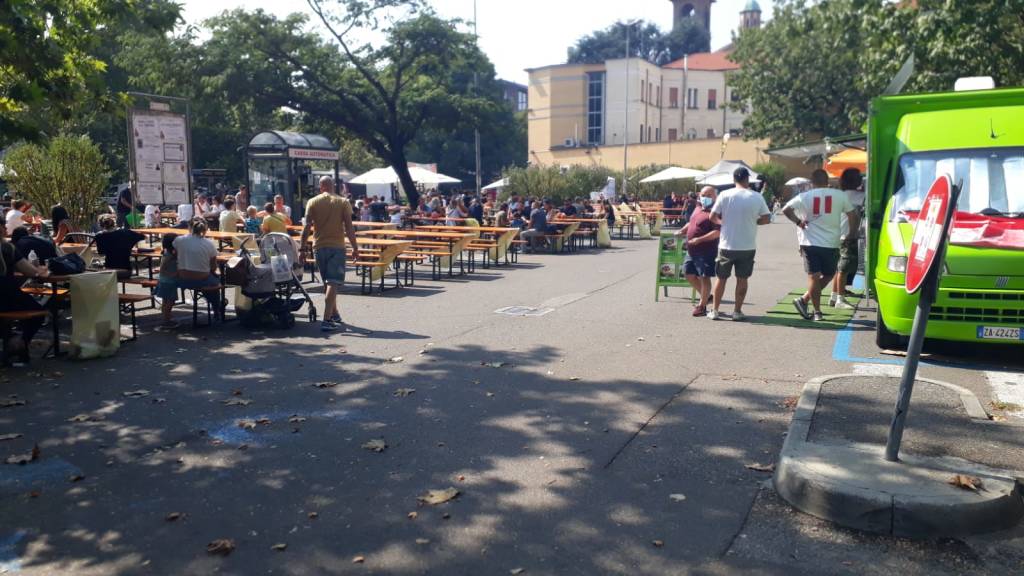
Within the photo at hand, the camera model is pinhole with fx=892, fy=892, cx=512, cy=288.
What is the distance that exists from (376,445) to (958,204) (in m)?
6.17

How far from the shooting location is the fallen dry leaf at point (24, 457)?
5.63 m

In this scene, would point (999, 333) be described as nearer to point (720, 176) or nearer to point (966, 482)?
point (966, 482)

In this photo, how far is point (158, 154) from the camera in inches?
611

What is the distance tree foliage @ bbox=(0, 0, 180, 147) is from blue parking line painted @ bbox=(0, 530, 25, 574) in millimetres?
5764

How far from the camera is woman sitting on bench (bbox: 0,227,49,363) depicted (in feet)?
27.5

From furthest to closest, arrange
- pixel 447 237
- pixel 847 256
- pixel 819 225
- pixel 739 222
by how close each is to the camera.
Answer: pixel 447 237 → pixel 847 256 → pixel 819 225 → pixel 739 222

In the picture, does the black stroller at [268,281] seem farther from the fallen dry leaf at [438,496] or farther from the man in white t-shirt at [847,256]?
the man in white t-shirt at [847,256]

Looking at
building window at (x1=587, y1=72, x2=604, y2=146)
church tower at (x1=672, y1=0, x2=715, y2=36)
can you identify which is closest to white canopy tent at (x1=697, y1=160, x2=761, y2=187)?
building window at (x1=587, y1=72, x2=604, y2=146)

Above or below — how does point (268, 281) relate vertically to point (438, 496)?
above

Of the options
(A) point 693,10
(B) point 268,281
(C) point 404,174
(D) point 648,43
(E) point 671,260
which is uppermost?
(A) point 693,10

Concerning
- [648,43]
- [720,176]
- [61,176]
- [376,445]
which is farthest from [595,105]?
[376,445]

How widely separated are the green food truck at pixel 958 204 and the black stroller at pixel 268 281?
21.3 ft

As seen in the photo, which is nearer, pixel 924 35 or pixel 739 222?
pixel 739 222

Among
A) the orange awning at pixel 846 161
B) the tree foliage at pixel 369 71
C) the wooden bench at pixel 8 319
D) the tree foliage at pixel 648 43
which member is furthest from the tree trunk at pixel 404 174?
the tree foliage at pixel 648 43
